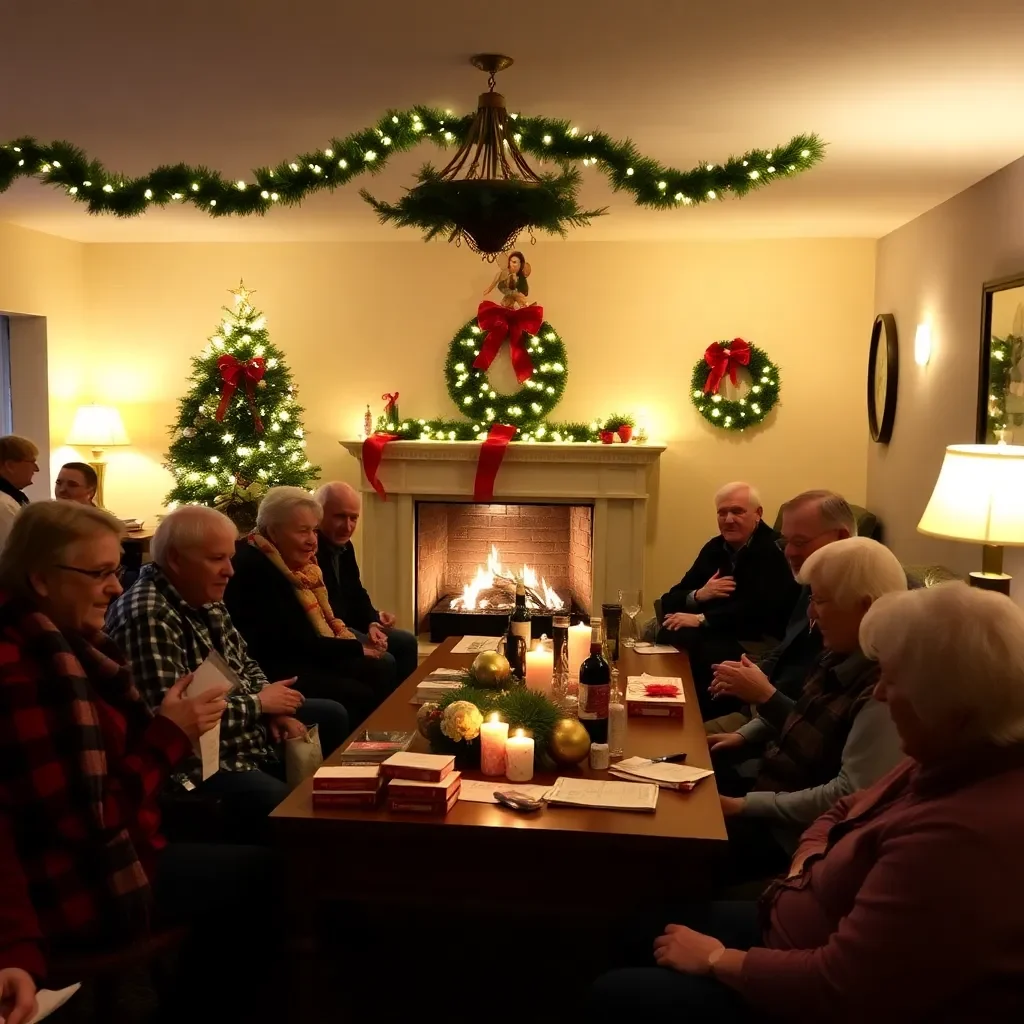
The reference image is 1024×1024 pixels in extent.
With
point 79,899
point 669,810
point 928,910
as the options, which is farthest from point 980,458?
point 79,899

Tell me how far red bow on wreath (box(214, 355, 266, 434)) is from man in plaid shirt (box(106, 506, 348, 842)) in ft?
10.6

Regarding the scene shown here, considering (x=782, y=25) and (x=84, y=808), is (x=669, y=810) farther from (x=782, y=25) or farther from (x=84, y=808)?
(x=782, y=25)

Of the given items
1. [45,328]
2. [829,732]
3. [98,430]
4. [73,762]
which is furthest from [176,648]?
[45,328]

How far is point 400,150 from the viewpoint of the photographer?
3.44m

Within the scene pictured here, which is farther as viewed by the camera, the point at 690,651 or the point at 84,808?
the point at 690,651

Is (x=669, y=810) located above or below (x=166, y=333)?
below

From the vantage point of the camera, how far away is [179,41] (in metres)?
2.87

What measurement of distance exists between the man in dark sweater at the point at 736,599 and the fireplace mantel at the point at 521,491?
1.61m

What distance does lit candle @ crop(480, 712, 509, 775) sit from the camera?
234cm

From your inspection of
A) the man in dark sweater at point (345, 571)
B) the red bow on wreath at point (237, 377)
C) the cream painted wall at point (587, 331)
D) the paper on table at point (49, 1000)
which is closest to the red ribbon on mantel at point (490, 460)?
the cream painted wall at point (587, 331)

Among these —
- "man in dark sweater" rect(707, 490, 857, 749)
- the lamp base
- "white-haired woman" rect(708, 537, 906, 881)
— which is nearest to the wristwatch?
"white-haired woman" rect(708, 537, 906, 881)

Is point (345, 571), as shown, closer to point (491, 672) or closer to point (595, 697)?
point (491, 672)

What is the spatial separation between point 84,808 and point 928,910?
4.52ft

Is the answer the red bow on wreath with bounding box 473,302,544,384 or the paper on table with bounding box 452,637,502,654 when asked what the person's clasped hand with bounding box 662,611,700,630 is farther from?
the red bow on wreath with bounding box 473,302,544,384
